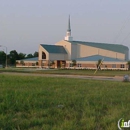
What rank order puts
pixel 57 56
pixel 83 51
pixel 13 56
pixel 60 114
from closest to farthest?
pixel 60 114, pixel 57 56, pixel 83 51, pixel 13 56

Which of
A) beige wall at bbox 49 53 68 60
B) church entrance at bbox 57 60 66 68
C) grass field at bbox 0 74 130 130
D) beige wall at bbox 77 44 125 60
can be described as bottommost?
grass field at bbox 0 74 130 130

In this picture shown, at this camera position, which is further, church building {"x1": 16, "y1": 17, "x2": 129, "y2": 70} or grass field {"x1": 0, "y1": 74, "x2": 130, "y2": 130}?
church building {"x1": 16, "y1": 17, "x2": 129, "y2": 70}

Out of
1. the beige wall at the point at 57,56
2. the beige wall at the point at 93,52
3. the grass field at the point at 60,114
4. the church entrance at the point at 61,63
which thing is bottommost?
the grass field at the point at 60,114

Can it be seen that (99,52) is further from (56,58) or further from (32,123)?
(32,123)

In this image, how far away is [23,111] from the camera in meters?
8.15

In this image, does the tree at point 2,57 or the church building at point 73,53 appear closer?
the church building at point 73,53

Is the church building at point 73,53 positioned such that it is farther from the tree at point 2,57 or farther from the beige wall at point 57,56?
the tree at point 2,57

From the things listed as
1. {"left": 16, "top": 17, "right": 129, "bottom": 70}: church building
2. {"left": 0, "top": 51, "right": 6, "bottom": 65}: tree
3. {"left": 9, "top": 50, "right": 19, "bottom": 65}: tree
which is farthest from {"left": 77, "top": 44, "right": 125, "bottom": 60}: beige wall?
{"left": 0, "top": 51, "right": 6, "bottom": 65}: tree

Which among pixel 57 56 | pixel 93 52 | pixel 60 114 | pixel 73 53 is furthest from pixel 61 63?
pixel 60 114

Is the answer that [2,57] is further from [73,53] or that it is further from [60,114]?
[60,114]

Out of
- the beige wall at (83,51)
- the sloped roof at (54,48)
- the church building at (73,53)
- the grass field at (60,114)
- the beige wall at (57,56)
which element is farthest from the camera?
the beige wall at (83,51)

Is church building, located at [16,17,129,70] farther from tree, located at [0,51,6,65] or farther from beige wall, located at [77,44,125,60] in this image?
tree, located at [0,51,6,65]

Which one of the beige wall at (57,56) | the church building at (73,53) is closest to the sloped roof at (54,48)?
the church building at (73,53)

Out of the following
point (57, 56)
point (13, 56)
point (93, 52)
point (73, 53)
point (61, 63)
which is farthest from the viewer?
point (13, 56)
